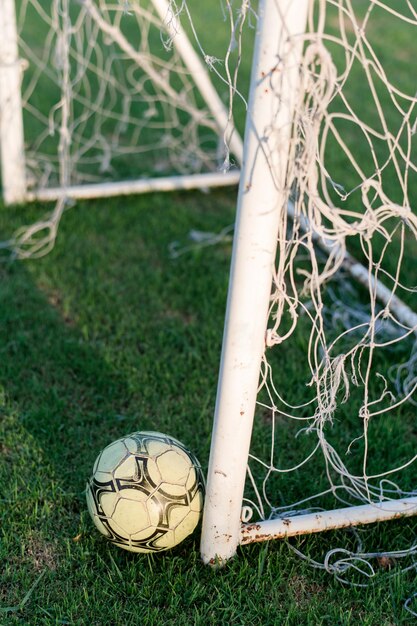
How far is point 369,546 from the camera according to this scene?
2.71 meters

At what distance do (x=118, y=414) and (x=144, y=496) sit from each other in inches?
32.2

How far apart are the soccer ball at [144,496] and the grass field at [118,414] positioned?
0.42 feet

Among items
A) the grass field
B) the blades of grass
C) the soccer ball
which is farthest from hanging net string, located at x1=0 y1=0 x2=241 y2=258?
the blades of grass

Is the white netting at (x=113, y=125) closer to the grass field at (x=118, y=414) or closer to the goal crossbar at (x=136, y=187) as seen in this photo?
the goal crossbar at (x=136, y=187)

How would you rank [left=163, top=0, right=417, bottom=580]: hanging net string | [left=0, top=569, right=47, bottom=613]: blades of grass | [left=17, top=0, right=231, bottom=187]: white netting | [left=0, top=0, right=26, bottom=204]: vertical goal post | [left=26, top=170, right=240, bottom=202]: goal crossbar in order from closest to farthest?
1. [left=163, top=0, right=417, bottom=580]: hanging net string
2. [left=0, top=569, right=47, bottom=613]: blades of grass
3. [left=0, top=0, right=26, bottom=204]: vertical goal post
4. [left=26, top=170, right=240, bottom=202]: goal crossbar
5. [left=17, top=0, right=231, bottom=187]: white netting

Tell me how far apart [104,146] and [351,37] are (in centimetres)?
346

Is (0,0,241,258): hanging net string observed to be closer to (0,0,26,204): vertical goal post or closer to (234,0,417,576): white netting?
(0,0,26,204): vertical goal post

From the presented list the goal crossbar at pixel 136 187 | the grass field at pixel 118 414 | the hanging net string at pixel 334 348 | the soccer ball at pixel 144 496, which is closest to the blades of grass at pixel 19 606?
the grass field at pixel 118 414

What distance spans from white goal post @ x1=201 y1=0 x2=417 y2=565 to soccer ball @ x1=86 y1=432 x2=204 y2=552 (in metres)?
0.10

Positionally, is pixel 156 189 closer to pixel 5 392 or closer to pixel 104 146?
pixel 104 146

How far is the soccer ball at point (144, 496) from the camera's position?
246cm

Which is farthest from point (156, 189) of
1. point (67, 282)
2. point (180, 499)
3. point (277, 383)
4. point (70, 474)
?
point (180, 499)

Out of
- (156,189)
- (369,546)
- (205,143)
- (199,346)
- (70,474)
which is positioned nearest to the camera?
(369,546)

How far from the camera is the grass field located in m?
2.45
